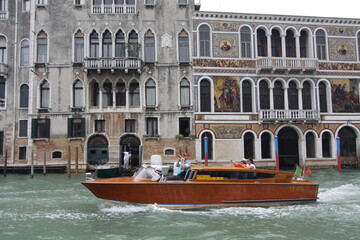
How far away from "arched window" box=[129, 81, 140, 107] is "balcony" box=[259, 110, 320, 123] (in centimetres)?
735

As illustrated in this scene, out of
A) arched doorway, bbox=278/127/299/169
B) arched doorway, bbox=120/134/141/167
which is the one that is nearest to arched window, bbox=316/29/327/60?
arched doorway, bbox=278/127/299/169

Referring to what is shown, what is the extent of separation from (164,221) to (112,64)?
13905mm

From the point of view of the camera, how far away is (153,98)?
21469mm

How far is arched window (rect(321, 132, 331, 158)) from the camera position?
22.3 metres

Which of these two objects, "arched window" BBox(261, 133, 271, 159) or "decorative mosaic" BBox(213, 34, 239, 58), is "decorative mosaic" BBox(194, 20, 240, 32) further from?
"arched window" BBox(261, 133, 271, 159)

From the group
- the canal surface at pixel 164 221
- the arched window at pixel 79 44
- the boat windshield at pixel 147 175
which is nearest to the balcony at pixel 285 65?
the arched window at pixel 79 44

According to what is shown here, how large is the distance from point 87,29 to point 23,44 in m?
4.39

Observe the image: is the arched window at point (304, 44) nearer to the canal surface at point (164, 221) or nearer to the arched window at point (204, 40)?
the arched window at point (204, 40)

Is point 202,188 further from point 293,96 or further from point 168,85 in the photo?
point 293,96

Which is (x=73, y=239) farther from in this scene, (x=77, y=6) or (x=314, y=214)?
(x=77, y=6)

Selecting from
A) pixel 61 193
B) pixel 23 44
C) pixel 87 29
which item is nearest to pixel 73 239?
pixel 61 193

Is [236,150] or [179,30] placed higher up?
[179,30]

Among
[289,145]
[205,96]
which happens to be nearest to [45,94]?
[205,96]

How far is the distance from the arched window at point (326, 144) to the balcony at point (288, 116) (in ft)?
4.56
